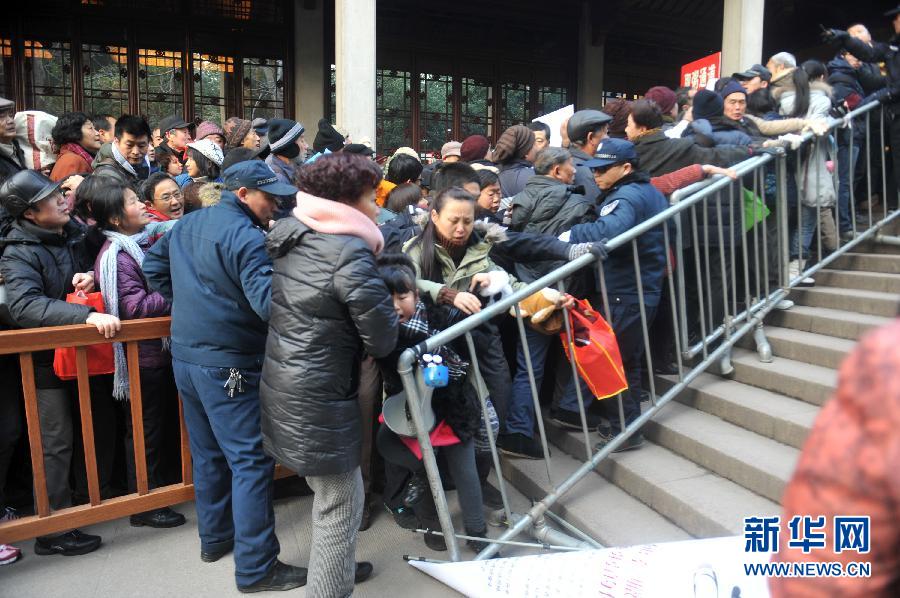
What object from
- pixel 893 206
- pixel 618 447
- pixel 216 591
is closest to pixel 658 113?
pixel 618 447

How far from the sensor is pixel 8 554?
3191mm

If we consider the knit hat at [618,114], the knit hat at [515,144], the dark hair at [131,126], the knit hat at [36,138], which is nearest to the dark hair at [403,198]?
the knit hat at [515,144]

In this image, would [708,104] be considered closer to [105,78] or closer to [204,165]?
[204,165]

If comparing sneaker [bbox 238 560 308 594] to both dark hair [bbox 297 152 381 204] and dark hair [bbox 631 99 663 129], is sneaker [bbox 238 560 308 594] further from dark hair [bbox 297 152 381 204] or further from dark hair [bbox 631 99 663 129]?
dark hair [bbox 631 99 663 129]

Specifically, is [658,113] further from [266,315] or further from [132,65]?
[132,65]

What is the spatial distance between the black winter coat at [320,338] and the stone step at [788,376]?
2.58 metres

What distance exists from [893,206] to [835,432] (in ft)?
20.8

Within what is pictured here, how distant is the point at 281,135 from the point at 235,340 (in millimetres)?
2038

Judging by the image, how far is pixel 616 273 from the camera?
3717mm

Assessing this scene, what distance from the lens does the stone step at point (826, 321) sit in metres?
4.16

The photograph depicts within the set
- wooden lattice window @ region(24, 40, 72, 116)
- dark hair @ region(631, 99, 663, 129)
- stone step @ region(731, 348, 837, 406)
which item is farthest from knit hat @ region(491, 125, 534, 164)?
wooden lattice window @ region(24, 40, 72, 116)

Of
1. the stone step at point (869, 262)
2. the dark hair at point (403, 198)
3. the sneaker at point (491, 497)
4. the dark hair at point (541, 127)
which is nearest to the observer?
the sneaker at point (491, 497)

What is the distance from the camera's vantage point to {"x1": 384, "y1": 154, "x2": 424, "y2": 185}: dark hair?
4.93 m

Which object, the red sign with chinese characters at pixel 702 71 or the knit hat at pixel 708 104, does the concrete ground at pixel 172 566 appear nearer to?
the knit hat at pixel 708 104
